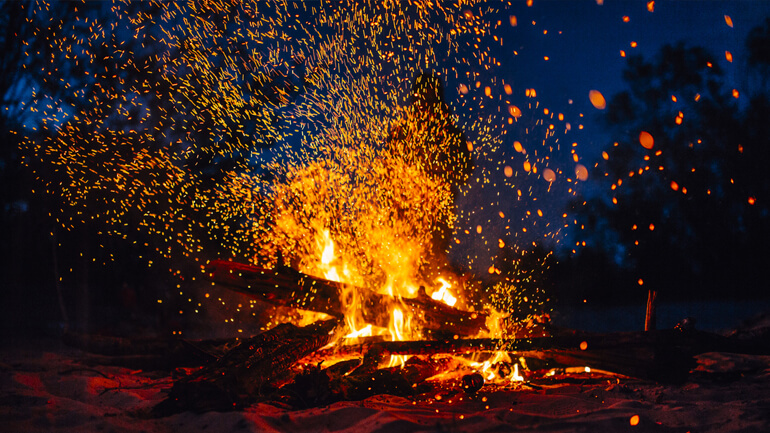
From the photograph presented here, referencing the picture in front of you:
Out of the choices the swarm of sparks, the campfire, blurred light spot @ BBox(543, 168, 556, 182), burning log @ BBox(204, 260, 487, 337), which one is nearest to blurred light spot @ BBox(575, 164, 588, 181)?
blurred light spot @ BBox(543, 168, 556, 182)

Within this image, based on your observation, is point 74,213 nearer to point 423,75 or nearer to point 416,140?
point 416,140

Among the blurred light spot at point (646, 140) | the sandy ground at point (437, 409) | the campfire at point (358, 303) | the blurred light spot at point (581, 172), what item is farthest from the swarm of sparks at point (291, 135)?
the blurred light spot at point (646, 140)

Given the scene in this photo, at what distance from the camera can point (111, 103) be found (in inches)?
389

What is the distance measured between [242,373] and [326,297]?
160 cm

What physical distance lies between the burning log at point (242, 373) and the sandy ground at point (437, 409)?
128mm

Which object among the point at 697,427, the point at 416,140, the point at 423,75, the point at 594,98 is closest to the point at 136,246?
the point at 416,140

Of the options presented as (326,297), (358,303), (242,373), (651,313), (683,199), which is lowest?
(242,373)

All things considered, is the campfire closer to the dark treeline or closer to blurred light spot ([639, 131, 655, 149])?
the dark treeline

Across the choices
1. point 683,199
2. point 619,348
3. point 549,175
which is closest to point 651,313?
point 619,348

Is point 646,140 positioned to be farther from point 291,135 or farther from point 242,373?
point 242,373

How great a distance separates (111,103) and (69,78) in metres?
1.48

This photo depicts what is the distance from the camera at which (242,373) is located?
3805 mm

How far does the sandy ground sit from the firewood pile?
0.17 metres

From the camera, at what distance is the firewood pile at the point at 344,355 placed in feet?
12.8
